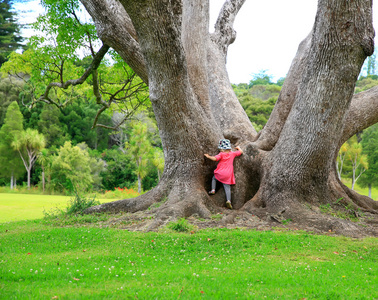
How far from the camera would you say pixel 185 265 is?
13.6 feet

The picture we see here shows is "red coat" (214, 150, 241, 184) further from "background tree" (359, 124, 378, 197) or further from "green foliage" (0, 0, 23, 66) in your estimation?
"green foliage" (0, 0, 23, 66)

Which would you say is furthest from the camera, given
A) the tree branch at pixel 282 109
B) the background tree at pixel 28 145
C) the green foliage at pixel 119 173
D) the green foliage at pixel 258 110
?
the green foliage at pixel 258 110

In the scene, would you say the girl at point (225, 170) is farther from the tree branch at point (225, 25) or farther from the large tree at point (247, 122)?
the tree branch at point (225, 25)

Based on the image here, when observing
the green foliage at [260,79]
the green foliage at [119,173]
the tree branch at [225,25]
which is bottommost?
the green foliage at [119,173]

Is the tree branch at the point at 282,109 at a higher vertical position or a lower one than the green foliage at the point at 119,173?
higher

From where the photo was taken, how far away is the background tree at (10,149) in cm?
3164

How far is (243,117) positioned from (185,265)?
6.49m

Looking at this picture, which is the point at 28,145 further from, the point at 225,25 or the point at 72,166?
the point at 225,25

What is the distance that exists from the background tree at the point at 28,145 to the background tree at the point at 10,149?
1.90ft

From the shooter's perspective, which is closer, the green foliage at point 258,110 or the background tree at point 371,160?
the background tree at point 371,160

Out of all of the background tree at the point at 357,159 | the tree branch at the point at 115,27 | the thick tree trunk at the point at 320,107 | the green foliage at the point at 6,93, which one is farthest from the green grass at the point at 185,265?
the green foliage at the point at 6,93

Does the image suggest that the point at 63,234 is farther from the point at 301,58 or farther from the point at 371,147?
the point at 371,147

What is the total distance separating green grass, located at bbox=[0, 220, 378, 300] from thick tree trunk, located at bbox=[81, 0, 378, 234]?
1.46 metres

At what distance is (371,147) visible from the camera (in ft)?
95.1
